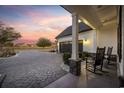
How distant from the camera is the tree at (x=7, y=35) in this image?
17297 mm

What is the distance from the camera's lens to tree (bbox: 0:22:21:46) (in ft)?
56.7

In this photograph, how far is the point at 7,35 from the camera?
18.1 meters

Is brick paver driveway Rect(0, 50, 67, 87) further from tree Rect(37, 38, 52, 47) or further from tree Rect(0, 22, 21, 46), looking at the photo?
tree Rect(37, 38, 52, 47)

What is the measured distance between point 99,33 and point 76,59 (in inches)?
229

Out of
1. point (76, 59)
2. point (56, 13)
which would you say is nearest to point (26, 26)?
point (56, 13)

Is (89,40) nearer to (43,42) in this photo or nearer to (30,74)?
(30,74)

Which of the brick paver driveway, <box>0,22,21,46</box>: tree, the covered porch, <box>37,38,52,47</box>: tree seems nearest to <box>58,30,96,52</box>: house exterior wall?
the covered porch

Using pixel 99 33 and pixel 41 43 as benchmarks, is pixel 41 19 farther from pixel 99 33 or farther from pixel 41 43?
pixel 41 43

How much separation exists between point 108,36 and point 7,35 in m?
13.3

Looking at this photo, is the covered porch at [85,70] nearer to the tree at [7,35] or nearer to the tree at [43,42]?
the tree at [7,35]

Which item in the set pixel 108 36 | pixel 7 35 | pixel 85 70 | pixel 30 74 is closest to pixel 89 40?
pixel 108 36

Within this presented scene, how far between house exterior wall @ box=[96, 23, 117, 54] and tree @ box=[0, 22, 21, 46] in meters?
11.9

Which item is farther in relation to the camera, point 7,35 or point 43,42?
point 43,42

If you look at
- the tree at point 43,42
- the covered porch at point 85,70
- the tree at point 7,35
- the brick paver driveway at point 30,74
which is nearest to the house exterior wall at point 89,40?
the covered porch at point 85,70
